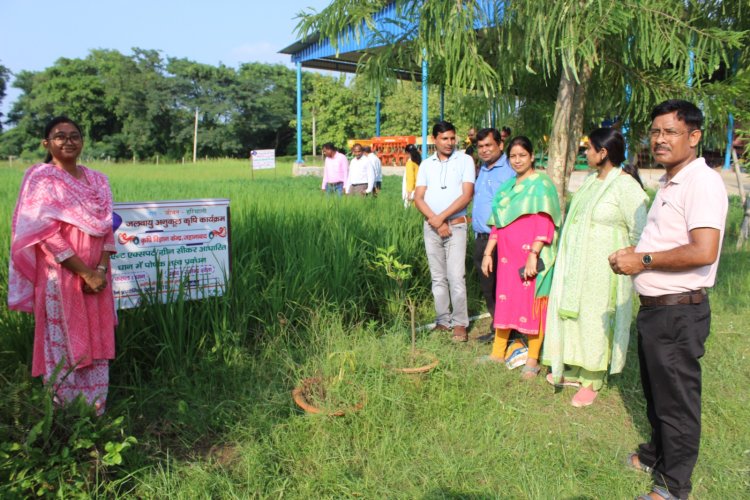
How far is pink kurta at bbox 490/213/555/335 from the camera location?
364 cm

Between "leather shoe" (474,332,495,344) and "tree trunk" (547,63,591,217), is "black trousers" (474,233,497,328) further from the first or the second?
"tree trunk" (547,63,591,217)

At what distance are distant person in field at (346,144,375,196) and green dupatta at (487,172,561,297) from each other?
6196mm

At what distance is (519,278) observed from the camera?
12.3ft

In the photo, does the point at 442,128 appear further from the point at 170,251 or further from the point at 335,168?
the point at 335,168

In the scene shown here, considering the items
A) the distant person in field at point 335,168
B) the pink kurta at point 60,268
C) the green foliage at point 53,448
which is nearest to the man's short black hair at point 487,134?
the pink kurta at point 60,268

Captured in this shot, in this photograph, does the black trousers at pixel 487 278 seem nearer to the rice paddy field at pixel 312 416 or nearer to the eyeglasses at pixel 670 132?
the rice paddy field at pixel 312 416

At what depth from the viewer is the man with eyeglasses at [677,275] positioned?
2125mm

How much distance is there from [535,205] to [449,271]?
0.99 meters

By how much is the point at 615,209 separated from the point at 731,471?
133 cm

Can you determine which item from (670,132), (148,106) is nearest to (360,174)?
(670,132)

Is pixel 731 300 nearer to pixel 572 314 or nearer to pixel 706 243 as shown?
pixel 572 314

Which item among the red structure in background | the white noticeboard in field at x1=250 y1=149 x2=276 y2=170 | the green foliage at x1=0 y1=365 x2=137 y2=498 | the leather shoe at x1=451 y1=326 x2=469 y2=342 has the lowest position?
the leather shoe at x1=451 y1=326 x2=469 y2=342

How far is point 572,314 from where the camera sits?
323cm

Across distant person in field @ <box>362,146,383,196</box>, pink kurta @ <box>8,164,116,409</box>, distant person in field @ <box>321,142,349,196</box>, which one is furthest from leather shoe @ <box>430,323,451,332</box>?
distant person in field @ <box>321,142,349,196</box>
